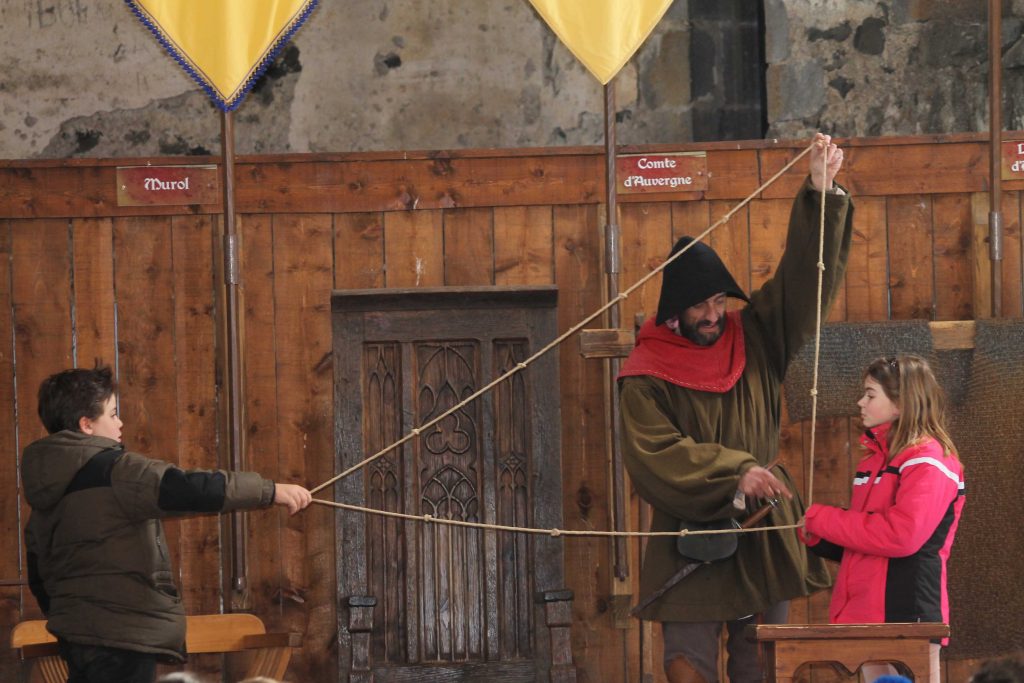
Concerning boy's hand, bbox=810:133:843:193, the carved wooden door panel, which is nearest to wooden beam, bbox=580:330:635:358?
the carved wooden door panel

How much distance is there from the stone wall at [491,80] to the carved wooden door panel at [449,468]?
91 cm

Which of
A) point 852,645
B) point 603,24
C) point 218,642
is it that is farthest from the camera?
point 603,24

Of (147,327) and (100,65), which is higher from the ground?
(100,65)

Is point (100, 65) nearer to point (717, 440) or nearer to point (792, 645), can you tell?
point (717, 440)

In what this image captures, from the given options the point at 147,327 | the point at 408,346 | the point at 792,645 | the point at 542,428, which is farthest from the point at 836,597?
the point at 147,327

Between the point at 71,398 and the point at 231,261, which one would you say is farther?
the point at 231,261

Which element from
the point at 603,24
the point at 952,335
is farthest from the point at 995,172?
the point at 603,24

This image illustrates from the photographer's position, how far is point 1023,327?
15.0 feet

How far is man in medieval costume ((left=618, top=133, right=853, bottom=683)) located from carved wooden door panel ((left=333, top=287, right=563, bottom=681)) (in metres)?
1.02

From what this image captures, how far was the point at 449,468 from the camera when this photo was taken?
15.6 ft

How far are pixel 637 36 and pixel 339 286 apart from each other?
126 centimetres

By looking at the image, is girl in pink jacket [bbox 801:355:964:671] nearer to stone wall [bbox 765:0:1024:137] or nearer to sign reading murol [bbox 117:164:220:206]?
stone wall [bbox 765:0:1024:137]

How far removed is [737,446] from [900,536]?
0.49 meters

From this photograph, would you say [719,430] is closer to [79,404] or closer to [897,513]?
[897,513]
